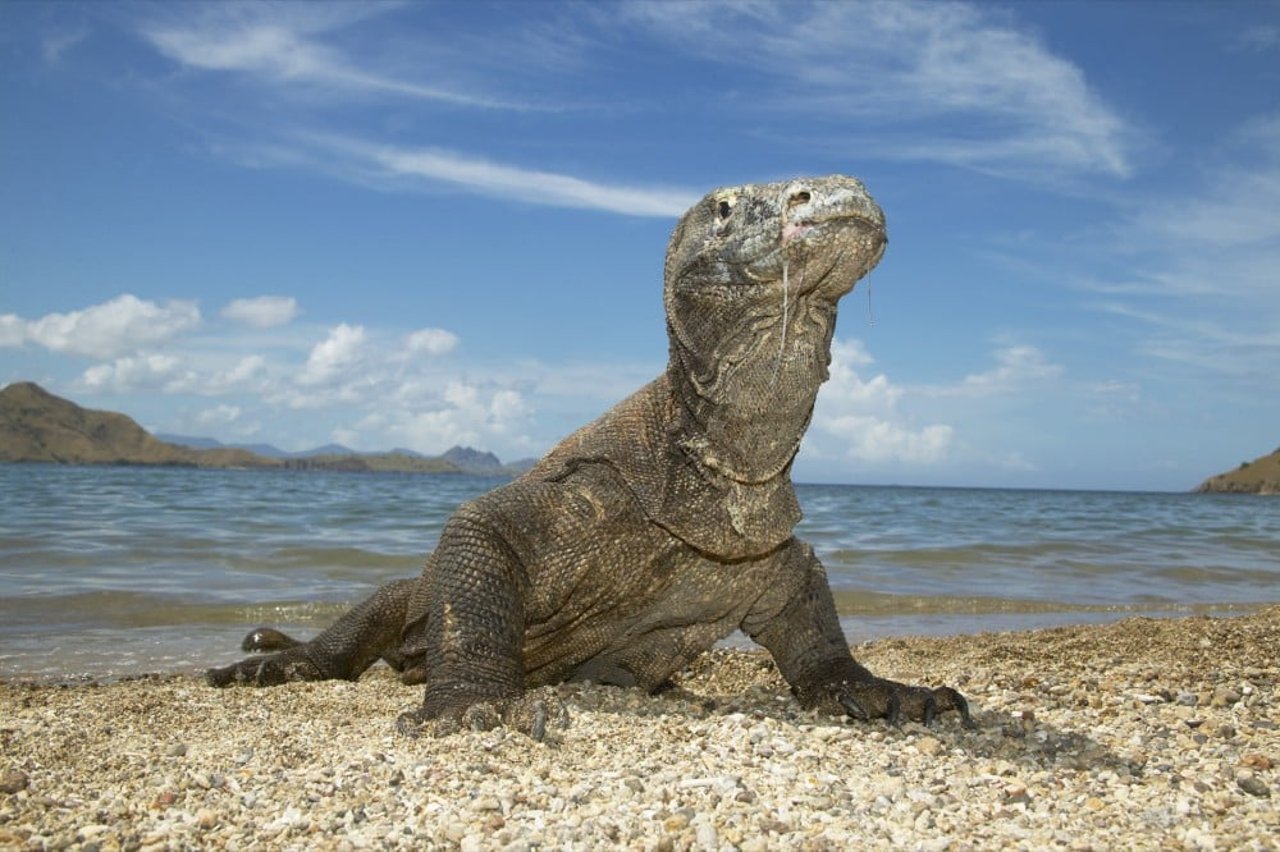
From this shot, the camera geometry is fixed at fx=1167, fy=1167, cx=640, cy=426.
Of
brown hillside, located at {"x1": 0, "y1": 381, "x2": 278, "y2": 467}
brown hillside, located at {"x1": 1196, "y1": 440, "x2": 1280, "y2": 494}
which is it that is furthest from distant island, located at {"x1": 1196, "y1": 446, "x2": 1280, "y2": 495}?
brown hillside, located at {"x1": 0, "y1": 381, "x2": 278, "y2": 467}

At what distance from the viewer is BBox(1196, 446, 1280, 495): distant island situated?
445 ft

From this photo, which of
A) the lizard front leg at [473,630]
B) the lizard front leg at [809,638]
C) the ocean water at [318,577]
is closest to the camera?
the lizard front leg at [473,630]

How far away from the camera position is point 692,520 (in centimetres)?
576

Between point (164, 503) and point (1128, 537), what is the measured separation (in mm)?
26132

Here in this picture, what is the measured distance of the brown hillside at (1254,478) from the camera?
445ft

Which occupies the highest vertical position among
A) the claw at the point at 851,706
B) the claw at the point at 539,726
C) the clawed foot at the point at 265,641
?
the claw at the point at 539,726

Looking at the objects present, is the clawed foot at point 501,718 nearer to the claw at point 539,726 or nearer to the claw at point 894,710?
the claw at point 539,726

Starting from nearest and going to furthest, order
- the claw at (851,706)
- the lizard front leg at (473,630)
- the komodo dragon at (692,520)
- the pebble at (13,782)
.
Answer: the pebble at (13,782)
the komodo dragon at (692,520)
the lizard front leg at (473,630)
the claw at (851,706)

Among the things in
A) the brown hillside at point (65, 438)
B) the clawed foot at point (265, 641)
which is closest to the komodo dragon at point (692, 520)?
the clawed foot at point (265, 641)

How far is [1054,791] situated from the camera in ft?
14.9

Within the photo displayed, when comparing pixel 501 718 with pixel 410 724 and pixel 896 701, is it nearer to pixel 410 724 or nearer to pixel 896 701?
pixel 410 724

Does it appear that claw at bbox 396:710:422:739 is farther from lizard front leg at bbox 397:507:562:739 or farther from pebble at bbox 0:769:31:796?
pebble at bbox 0:769:31:796

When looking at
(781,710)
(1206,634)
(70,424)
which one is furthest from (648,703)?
(70,424)

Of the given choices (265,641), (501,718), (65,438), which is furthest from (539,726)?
(65,438)
